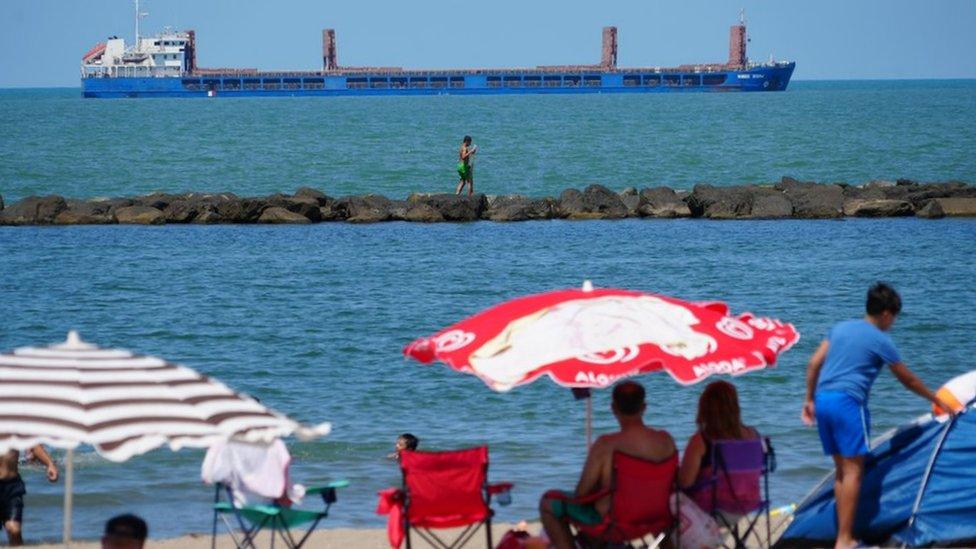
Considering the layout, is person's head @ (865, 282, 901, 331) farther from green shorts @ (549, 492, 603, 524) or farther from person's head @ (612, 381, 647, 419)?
green shorts @ (549, 492, 603, 524)

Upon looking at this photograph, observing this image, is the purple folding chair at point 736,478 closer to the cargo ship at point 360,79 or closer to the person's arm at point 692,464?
the person's arm at point 692,464

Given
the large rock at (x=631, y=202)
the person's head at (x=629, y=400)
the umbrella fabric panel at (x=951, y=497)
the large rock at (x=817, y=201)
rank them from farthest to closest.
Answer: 1. the large rock at (x=631, y=202)
2. the large rock at (x=817, y=201)
3. the umbrella fabric panel at (x=951, y=497)
4. the person's head at (x=629, y=400)

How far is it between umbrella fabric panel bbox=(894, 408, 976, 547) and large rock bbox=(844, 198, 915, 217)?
22.9 meters

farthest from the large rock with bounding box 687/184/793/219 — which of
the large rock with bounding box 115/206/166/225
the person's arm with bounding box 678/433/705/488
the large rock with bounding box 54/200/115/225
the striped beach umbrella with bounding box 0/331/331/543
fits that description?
the striped beach umbrella with bounding box 0/331/331/543

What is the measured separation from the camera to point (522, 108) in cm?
10556

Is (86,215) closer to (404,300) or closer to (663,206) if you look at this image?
(663,206)

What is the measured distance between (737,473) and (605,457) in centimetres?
67

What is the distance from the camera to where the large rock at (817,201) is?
97.1ft

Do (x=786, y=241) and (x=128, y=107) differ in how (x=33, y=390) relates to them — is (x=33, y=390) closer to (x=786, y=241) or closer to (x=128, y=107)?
(x=786, y=241)

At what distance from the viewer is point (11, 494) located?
8203 millimetres

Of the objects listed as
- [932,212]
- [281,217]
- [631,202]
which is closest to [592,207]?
[631,202]

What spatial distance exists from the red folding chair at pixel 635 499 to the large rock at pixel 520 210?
75.5 feet

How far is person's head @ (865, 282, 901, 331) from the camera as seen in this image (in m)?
6.78

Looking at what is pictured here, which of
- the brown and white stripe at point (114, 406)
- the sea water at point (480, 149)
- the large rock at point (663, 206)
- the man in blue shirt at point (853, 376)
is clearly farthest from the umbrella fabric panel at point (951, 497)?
the sea water at point (480, 149)
